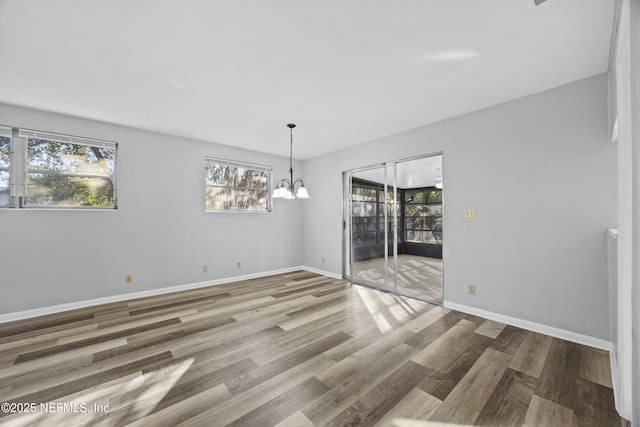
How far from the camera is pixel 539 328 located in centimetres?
275

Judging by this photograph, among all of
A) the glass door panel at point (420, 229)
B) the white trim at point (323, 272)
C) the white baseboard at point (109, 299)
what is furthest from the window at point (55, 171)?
the glass door panel at point (420, 229)

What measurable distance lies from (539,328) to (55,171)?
6250 mm

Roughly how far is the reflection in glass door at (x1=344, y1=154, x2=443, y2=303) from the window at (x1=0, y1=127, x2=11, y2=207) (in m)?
4.81

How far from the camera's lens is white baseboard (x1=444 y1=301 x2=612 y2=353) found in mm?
2438

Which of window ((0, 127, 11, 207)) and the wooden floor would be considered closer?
the wooden floor

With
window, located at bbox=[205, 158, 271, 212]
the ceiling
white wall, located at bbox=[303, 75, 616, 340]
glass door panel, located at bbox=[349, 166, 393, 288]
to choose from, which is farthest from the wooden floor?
the ceiling

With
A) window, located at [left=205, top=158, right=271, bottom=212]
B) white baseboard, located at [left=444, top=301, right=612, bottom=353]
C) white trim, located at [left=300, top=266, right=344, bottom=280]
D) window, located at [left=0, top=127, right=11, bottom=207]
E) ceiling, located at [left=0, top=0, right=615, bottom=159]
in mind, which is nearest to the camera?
ceiling, located at [left=0, top=0, right=615, bottom=159]

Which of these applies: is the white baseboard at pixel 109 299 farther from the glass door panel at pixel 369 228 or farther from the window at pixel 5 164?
the glass door panel at pixel 369 228

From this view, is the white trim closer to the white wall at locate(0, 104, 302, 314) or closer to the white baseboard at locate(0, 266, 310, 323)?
the white wall at locate(0, 104, 302, 314)

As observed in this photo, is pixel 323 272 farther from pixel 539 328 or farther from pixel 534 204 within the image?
pixel 534 204

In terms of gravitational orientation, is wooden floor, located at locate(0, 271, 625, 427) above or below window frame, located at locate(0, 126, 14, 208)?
below

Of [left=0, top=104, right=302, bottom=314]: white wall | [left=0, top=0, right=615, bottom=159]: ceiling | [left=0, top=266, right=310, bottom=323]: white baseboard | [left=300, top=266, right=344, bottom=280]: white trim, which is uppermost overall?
[left=0, top=0, right=615, bottom=159]: ceiling

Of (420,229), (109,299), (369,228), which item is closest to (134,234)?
(109,299)

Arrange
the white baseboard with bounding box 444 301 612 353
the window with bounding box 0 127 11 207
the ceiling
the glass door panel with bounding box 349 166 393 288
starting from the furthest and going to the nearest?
the glass door panel with bounding box 349 166 393 288, the window with bounding box 0 127 11 207, the white baseboard with bounding box 444 301 612 353, the ceiling
